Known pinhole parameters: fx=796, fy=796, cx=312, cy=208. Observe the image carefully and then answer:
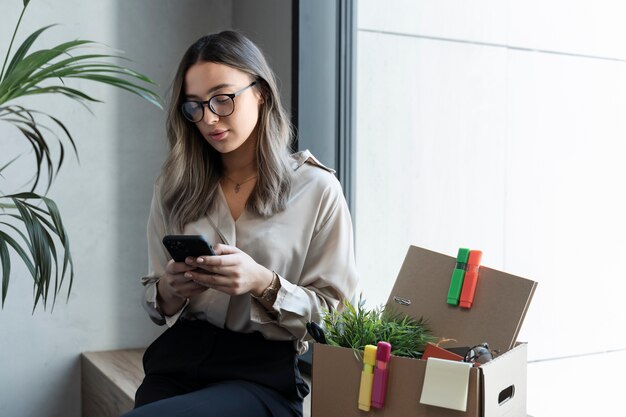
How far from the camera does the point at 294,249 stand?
69.9 inches

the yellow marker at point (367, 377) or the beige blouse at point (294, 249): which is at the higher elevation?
the beige blouse at point (294, 249)

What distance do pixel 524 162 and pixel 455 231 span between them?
39cm

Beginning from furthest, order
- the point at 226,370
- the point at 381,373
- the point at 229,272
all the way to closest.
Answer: the point at 226,370
the point at 229,272
the point at 381,373

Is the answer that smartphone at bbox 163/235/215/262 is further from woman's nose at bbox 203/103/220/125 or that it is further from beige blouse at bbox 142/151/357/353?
woman's nose at bbox 203/103/220/125

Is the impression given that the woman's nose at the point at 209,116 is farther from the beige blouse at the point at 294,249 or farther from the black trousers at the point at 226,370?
the black trousers at the point at 226,370

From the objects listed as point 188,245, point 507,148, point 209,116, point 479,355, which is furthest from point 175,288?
point 507,148

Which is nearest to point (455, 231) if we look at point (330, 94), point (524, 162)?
point (524, 162)

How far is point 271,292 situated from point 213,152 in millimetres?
414

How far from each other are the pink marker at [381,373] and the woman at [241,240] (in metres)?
0.35

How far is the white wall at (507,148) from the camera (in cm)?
193

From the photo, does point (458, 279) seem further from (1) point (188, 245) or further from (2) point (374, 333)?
(1) point (188, 245)

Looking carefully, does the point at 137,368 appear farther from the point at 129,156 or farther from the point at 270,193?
the point at 270,193

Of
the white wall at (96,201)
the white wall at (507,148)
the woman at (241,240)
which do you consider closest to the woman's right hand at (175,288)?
the woman at (241,240)

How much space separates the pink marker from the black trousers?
0.36 meters
